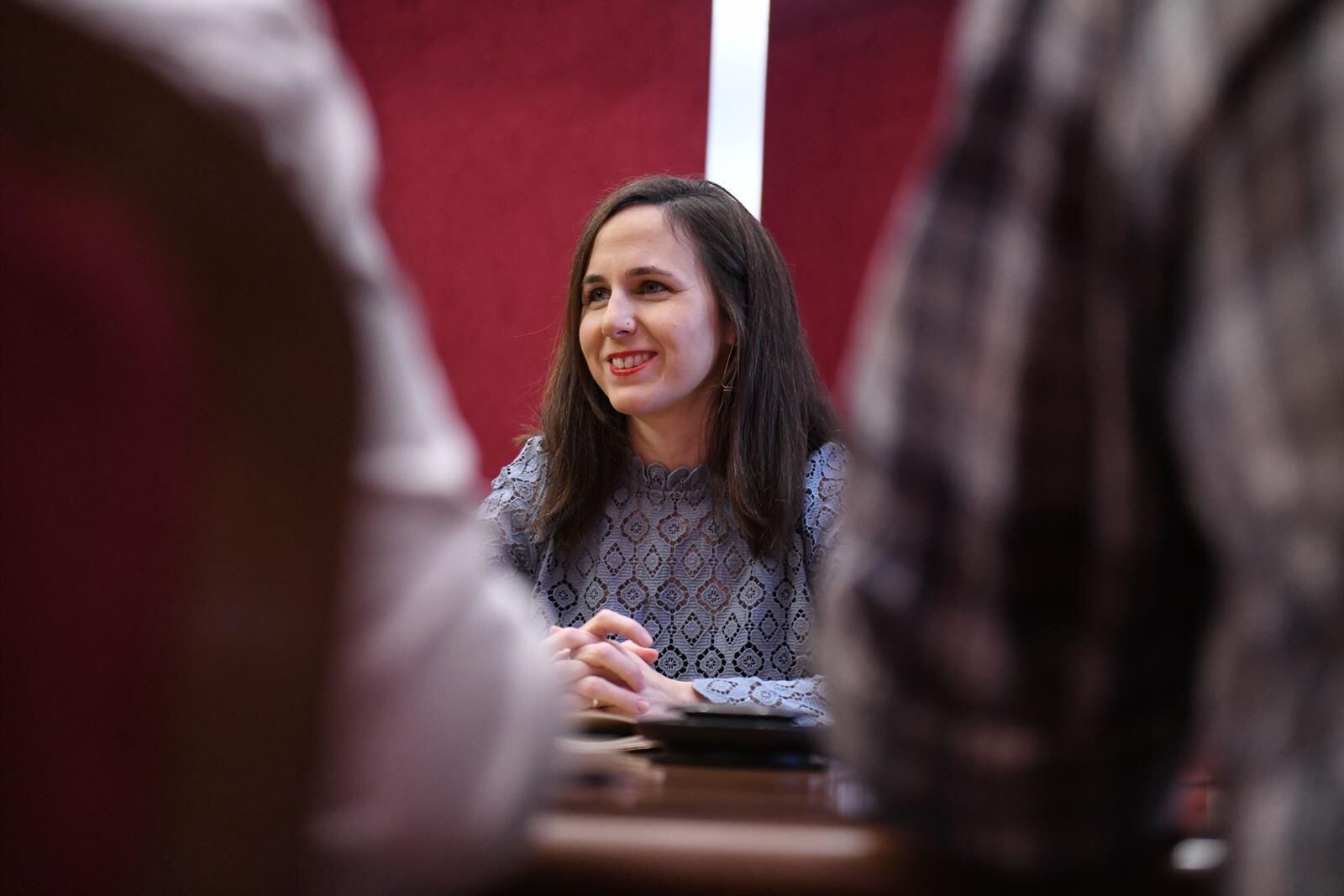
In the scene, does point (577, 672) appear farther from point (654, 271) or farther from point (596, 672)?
point (654, 271)

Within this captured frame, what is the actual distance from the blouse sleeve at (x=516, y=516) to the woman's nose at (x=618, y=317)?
291mm

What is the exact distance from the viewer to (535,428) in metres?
2.78

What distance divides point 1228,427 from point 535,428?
2.35m

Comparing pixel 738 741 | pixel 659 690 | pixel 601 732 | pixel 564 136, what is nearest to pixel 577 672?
pixel 659 690

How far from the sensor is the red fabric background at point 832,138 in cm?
361

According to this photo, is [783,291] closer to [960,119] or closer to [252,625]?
[960,119]

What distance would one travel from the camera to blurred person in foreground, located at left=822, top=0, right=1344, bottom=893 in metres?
0.46

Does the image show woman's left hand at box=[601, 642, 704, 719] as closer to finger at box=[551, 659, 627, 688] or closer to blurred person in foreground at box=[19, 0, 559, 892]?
finger at box=[551, 659, 627, 688]

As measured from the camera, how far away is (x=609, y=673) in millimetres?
1630

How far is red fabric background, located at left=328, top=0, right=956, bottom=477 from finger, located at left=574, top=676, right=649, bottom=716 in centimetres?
217

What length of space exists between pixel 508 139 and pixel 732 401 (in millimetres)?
1641

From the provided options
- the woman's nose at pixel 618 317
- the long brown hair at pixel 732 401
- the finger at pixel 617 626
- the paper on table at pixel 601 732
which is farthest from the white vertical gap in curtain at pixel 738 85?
the paper on table at pixel 601 732

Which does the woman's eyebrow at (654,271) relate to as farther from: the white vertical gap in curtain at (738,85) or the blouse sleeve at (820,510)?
the white vertical gap in curtain at (738,85)

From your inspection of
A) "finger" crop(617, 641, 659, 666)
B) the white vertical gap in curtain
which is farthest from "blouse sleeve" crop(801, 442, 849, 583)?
the white vertical gap in curtain
